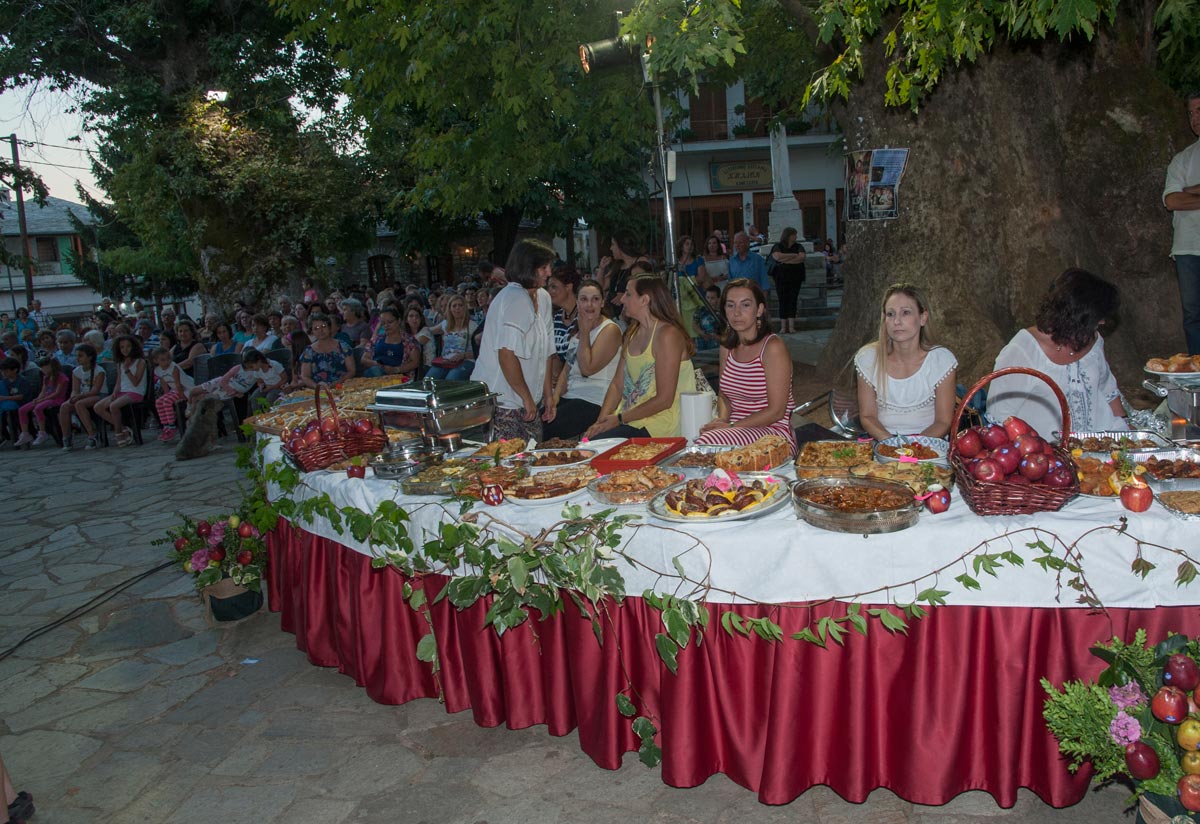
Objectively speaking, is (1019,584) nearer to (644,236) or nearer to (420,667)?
(420,667)

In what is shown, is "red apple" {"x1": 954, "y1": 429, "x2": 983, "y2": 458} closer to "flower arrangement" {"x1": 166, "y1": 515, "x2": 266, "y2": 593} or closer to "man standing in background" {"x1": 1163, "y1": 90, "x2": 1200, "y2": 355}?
"flower arrangement" {"x1": 166, "y1": 515, "x2": 266, "y2": 593}

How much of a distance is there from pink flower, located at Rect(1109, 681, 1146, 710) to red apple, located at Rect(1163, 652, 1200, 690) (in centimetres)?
10

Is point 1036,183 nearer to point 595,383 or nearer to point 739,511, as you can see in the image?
point 595,383

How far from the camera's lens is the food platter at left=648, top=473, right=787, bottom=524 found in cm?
280

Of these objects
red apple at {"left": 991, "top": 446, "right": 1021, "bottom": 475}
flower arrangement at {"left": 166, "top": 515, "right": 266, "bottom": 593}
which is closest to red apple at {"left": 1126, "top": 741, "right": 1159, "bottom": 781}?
red apple at {"left": 991, "top": 446, "right": 1021, "bottom": 475}

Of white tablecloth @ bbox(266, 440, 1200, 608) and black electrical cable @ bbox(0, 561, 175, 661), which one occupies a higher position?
white tablecloth @ bbox(266, 440, 1200, 608)

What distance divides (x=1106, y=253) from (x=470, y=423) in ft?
17.9

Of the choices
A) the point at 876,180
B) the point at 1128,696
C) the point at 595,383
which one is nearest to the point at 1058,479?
the point at 1128,696

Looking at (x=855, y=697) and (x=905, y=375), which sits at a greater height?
(x=905, y=375)

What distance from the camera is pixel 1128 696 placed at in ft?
7.38

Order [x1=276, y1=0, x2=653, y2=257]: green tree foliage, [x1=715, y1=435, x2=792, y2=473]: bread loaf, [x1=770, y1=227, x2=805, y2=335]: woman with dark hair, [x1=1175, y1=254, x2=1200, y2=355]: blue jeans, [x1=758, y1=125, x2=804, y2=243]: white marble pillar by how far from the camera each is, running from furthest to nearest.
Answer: [x1=758, y1=125, x2=804, y2=243]: white marble pillar → [x1=770, y1=227, x2=805, y2=335]: woman with dark hair → [x1=276, y1=0, x2=653, y2=257]: green tree foliage → [x1=1175, y1=254, x2=1200, y2=355]: blue jeans → [x1=715, y1=435, x2=792, y2=473]: bread loaf

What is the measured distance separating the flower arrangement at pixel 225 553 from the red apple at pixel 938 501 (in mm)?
3476

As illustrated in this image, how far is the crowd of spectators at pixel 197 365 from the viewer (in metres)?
9.70

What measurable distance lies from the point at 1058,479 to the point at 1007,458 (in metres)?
0.15
